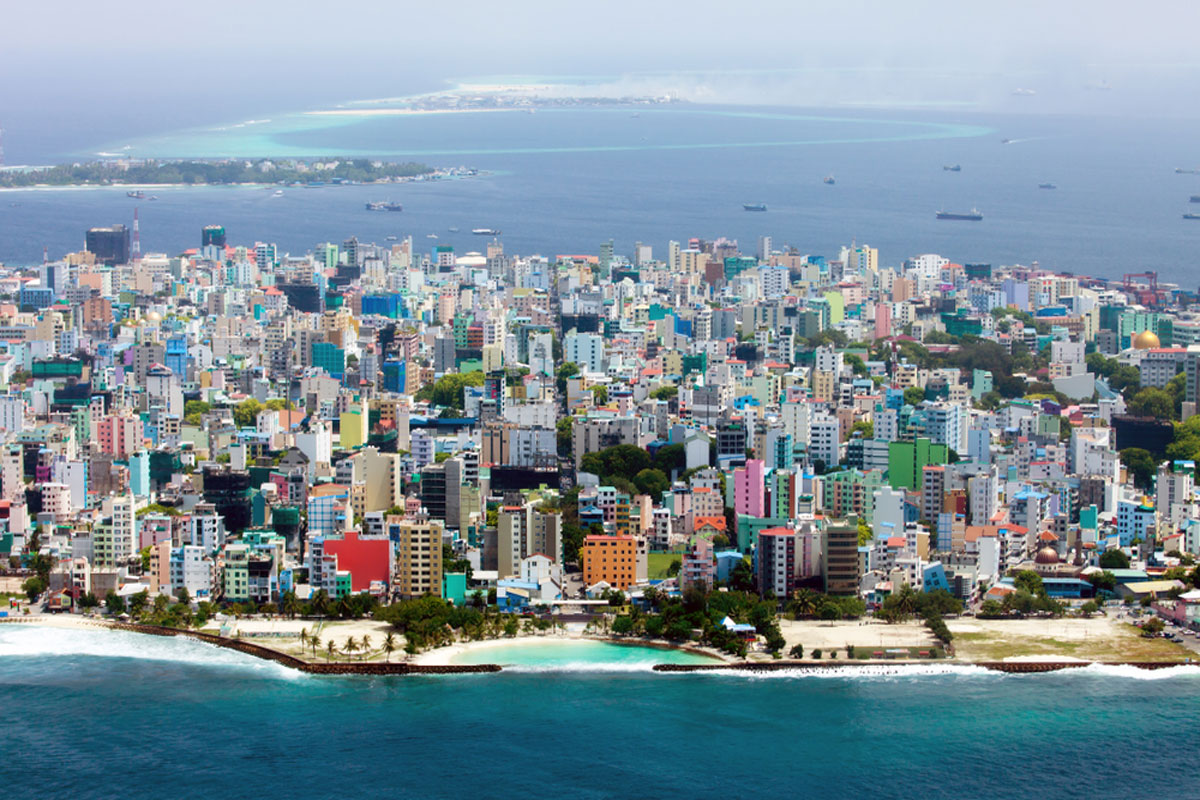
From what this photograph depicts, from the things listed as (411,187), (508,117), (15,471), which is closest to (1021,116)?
(508,117)

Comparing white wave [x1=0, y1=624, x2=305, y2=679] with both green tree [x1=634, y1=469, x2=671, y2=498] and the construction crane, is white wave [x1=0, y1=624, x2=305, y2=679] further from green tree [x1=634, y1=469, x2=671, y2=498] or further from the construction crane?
the construction crane

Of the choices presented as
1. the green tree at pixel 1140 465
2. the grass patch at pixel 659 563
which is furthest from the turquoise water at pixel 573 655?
the green tree at pixel 1140 465

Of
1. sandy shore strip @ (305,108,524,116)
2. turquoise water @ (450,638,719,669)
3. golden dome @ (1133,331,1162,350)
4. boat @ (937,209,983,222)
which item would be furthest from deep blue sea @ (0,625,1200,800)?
sandy shore strip @ (305,108,524,116)

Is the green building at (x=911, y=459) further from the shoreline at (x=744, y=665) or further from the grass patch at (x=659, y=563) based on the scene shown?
the shoreline at (x=744, y=665)

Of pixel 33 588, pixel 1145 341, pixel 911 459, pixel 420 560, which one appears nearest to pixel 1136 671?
pixel 911 459

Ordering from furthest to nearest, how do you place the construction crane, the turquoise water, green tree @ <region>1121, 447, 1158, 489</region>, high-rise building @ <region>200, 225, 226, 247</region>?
high-rise building @ <region>200, 225, 226, 247</region>, the construction crane, green tree @ <region>1121, 447, 1158, 489</region>, the turquoise water

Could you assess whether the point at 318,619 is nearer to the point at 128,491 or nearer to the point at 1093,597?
the point at 128,491
